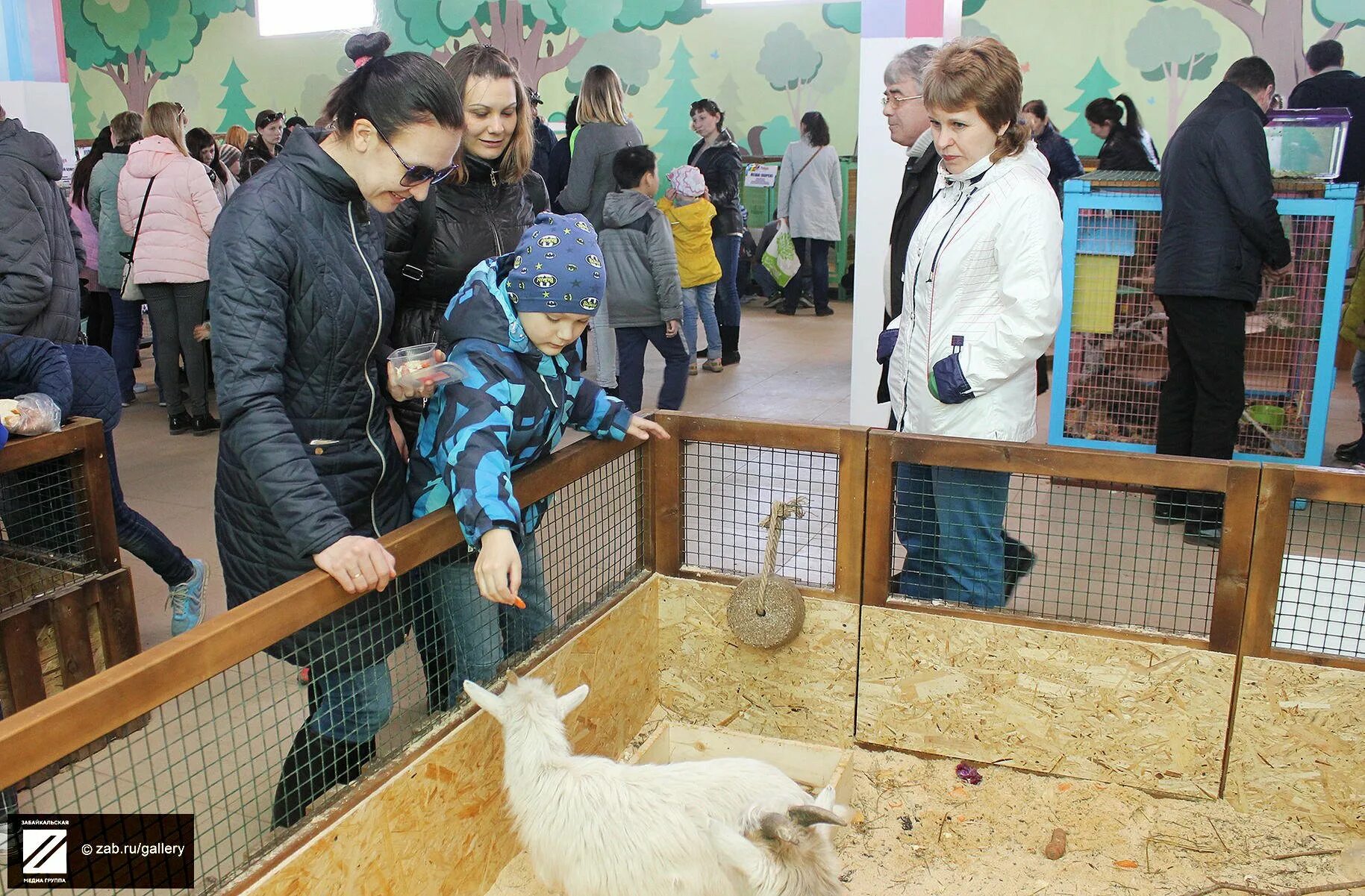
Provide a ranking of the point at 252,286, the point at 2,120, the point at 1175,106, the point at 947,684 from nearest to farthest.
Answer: the point at 252,286
the point at 947,684
the point at 2,120
the point at 1175,106

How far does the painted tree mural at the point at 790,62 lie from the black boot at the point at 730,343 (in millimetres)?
4069

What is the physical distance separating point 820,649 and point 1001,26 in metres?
8.61

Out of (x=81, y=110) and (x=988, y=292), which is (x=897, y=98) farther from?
(x=81, y=110)

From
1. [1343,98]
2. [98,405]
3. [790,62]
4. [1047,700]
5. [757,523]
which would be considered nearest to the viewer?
[1047,700]

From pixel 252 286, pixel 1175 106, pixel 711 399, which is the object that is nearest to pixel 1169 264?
pixel 711 399

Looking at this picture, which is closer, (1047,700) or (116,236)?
(1047,700)

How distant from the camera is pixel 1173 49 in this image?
9.45m

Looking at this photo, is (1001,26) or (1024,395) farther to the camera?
(1001,26)

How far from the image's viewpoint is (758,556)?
4000 millimetres

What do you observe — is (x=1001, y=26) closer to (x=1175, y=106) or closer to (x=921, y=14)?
(x=1175, y=106)

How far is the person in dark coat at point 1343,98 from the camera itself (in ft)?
22.4

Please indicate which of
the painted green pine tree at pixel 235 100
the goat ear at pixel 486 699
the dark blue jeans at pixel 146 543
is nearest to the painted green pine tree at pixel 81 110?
the painted green pine tree at pixel 235 100

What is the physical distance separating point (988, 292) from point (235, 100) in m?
13.1

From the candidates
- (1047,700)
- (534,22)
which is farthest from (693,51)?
(1047,700)
